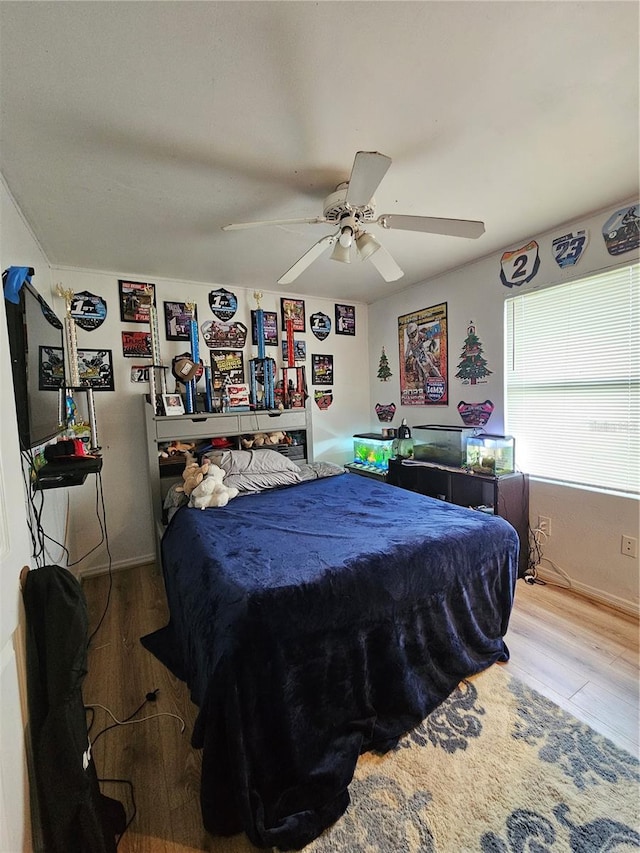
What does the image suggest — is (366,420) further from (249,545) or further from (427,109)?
(427,109)

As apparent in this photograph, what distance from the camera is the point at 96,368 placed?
2.92 metres

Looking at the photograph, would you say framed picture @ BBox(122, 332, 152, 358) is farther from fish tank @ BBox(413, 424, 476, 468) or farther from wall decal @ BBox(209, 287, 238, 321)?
fish tank @ BBox(413, 424, 476, 468)

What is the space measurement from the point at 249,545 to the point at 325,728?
78cm

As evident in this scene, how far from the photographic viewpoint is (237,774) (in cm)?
109

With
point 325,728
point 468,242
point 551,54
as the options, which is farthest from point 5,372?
point 468,242

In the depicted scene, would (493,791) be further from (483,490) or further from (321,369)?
(321,369)

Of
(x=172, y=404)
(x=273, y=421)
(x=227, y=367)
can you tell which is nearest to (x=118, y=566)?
(x=172, y=404)

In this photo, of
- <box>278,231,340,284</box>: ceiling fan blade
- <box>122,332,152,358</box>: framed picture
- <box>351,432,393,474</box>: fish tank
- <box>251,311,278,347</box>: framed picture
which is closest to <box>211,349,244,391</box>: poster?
<box>251,311,278,347</box>: framed picture

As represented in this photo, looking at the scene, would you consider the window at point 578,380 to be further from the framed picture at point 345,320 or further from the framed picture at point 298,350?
the framed picture at point 298,350

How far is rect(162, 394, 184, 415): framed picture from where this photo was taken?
9.55ft

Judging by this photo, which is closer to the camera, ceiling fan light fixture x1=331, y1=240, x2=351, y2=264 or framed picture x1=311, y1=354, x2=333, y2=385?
ceiling fan light fixture x1=331, y1=240, x2=351, y2=264

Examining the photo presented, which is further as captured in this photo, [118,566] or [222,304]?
[222,304]

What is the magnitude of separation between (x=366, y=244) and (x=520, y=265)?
1.53 metres

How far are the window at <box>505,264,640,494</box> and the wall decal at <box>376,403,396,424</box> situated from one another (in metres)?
1.35
